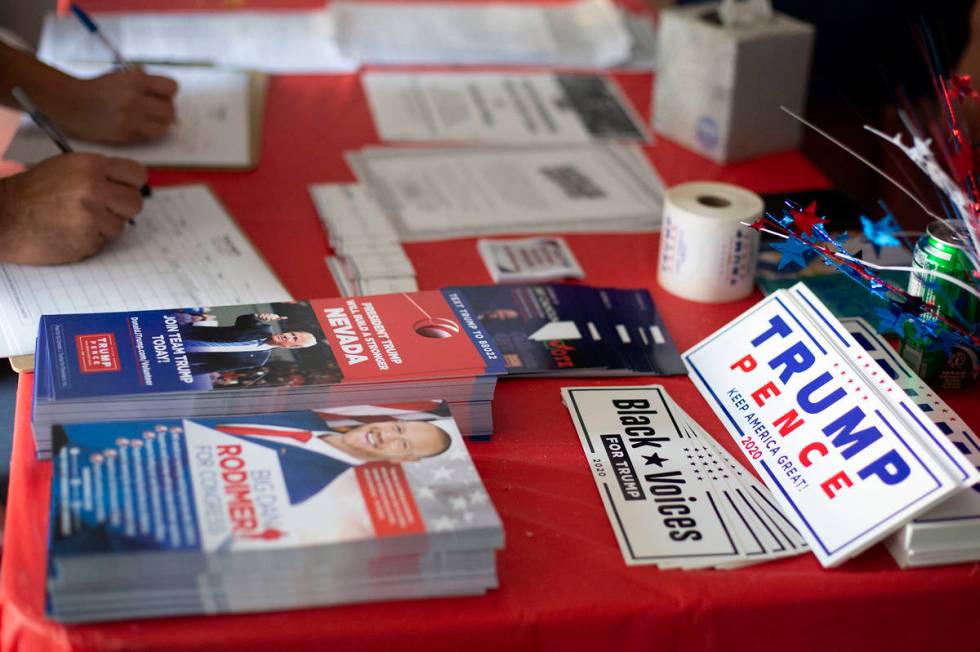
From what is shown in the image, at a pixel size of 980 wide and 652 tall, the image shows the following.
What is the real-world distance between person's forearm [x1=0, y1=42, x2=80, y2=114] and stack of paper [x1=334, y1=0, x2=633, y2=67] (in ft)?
1.57

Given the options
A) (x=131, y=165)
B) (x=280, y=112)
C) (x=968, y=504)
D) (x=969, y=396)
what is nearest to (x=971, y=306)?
(x=969, y=396)

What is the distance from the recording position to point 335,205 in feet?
→ 4.01

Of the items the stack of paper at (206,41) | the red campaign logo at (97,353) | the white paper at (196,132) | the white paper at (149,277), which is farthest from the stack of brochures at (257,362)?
the stack of paper at (206,41)

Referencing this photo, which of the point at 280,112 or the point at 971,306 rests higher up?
the point at 971,306

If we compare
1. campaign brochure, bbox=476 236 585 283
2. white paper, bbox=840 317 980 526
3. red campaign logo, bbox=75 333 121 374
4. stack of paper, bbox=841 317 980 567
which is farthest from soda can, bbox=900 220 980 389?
red campaign logo, bbox=75 333 121 374

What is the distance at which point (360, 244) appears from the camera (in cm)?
113

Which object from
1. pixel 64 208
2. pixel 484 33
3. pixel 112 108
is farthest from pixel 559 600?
pixel 484 33

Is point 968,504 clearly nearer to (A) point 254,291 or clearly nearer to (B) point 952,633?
(B) point 952,633

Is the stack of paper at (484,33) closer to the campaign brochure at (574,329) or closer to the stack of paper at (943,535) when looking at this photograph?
the campaign brochure at (574,329)

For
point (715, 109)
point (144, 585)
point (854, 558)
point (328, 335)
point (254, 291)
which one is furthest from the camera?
point (715, 109)

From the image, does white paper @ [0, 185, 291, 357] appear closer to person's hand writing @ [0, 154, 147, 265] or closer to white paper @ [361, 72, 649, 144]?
person's hand writing @ [0, 154, 147, 265]

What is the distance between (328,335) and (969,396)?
1.76 ft

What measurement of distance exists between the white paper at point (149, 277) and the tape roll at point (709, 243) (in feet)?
1.27

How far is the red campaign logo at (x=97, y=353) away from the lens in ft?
2.48
